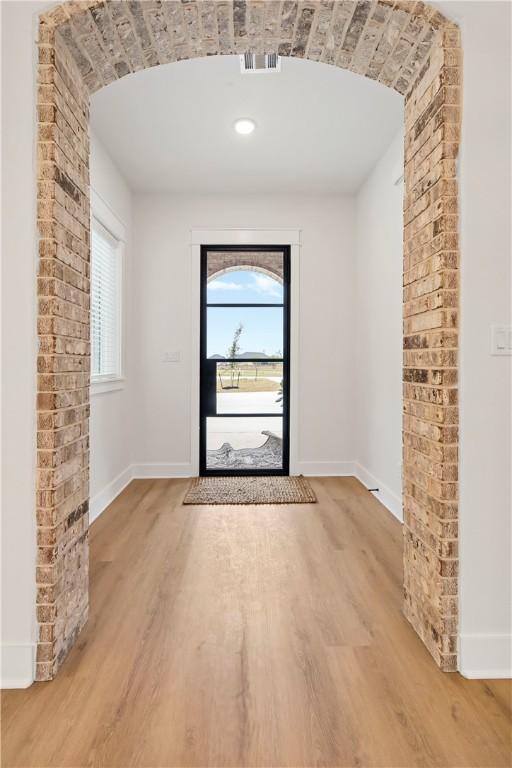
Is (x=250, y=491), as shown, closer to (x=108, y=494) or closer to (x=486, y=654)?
(x=108, y=494)

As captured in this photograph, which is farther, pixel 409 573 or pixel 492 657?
pixel 409 573

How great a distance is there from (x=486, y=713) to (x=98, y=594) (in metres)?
1.57

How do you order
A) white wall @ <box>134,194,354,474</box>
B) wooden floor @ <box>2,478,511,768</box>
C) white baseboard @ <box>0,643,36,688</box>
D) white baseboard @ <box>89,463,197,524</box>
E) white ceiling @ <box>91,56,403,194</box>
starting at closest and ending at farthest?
wooden floor @ <box>2,478,511,768</box>, white baseboard @ <box>0,643,36,688</box>, white ceiling @ <box>91,56,403,194</box>, white baseboard @ <box>89,463,197,524</box>, white wall @ <box>134,194,354,474</box>

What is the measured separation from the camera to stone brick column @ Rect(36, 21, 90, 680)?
1527mm

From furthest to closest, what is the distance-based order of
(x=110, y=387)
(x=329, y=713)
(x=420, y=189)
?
(x=110, y=387) < (x=420, y=189) < (x=329, y=713)

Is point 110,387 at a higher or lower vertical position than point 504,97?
lower

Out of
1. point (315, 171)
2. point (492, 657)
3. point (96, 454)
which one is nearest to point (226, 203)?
point (315, 171)

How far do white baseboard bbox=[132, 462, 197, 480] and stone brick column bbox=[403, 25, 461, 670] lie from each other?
2797mm

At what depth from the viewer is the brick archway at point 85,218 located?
60.5 inches

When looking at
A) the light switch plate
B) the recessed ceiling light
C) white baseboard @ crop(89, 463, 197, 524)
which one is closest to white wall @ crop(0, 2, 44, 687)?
the light switch plate

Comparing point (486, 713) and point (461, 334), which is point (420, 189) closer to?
point (461, 334)

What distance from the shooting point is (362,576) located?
2.28 m

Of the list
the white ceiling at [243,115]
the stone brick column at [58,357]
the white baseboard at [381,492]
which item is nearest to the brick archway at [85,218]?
the stone brick column at [58,357]

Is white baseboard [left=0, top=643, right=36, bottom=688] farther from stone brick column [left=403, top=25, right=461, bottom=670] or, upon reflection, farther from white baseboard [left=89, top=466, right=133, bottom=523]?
white baseboard [left=89, top=466, right=133, bottom=523]
